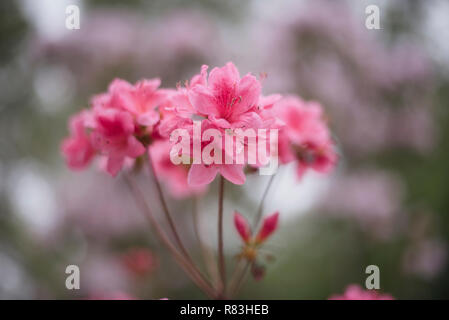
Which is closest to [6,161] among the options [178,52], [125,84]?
[178,52]

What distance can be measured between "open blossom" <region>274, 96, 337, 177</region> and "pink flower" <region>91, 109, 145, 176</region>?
29 centimetres

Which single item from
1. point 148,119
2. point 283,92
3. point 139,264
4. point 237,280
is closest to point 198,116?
point 148,119

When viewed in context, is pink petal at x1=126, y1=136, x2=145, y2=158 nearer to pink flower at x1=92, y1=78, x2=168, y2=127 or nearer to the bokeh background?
pink flower at x1=92, y1=78, x2=168, y2=127

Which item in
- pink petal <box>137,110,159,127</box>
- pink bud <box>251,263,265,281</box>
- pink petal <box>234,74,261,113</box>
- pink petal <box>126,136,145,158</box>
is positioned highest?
pink petal <box>234,74,261,113</box>

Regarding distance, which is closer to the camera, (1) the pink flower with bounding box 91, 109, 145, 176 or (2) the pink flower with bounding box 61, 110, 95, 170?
(1) the pink flower with bounding box 91, 109, 145, 176

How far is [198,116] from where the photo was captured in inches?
28.0

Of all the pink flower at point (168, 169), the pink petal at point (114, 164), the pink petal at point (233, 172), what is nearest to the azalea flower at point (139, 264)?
the pink flower at point (168, 169)

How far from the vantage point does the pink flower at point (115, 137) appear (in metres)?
0.67

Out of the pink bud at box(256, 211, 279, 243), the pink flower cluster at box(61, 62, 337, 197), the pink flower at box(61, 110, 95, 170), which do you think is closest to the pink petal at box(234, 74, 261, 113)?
the pink flower cluster at box(61, 62, 337, 197)

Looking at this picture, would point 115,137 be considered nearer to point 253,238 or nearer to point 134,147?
point 134,147

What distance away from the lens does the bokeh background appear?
169 cm

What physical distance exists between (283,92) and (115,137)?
55.9 inches

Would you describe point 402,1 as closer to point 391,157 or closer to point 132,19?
point 391,157

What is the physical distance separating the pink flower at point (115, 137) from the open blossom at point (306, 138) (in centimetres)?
29
